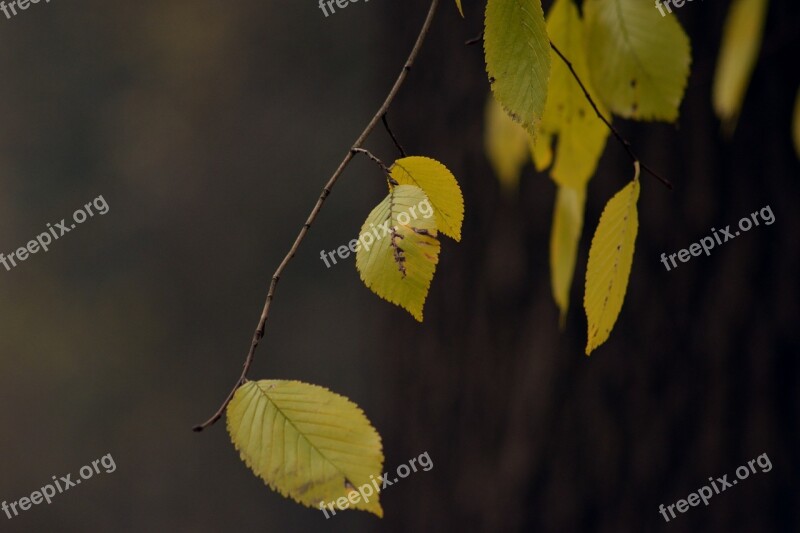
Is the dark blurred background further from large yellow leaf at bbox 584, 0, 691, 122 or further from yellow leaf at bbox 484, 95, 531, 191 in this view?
large yellow leaf at bbox 584, 0, 691, 122

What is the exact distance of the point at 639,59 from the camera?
0.55 meters

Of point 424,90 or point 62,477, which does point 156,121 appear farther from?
point 424,90

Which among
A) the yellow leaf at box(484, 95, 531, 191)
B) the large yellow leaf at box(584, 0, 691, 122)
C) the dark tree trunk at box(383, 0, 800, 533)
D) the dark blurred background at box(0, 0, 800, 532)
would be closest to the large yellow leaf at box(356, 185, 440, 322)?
the large yellow leaf at box(584, 0, 691, 122)

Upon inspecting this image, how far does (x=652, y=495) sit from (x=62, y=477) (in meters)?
3.70

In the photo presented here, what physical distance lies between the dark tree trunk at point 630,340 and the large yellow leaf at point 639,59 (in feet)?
2.01

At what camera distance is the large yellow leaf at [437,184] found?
44 cm

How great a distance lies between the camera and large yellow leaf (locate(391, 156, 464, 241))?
1.44 feet

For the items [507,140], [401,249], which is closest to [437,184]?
[401,249]

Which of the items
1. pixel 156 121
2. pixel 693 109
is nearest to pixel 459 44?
pixel 693 109

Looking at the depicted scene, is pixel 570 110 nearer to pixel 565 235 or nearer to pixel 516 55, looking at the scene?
pixel 565 235

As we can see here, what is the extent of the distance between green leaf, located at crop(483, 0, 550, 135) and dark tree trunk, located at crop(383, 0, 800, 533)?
0.77m

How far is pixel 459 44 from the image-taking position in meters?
1.68

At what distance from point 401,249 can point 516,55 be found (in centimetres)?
10

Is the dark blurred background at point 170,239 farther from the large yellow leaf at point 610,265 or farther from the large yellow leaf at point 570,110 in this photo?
the large yellow leaf at point 610,265
